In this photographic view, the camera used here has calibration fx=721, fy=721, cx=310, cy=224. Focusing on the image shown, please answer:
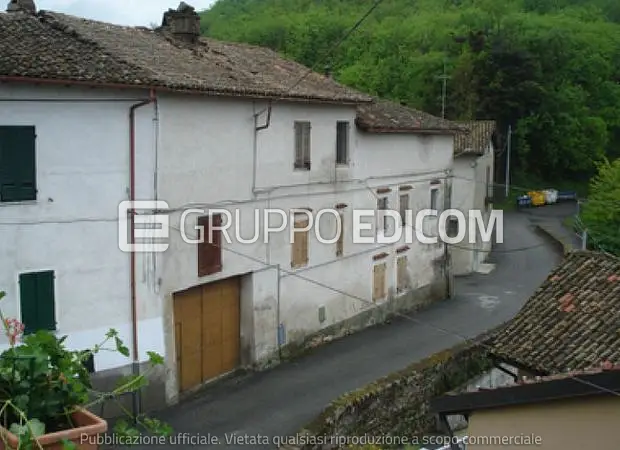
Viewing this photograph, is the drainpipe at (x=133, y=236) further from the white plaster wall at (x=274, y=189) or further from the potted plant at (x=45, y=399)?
the potted plant at (x=45, y=399)

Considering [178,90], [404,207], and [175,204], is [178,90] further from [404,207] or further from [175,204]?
[404,207]

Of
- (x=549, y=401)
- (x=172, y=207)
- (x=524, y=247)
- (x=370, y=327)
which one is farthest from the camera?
(x=524, y=247)

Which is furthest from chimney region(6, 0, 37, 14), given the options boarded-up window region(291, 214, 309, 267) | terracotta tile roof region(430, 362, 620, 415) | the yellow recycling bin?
the yellow recycling bin

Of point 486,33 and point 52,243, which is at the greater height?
point 486,33

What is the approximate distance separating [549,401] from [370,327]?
15329mm

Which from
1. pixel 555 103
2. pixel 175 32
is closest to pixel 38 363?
pixel 175 32

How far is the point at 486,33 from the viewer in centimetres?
6225

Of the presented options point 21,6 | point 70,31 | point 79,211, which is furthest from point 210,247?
point 21,6

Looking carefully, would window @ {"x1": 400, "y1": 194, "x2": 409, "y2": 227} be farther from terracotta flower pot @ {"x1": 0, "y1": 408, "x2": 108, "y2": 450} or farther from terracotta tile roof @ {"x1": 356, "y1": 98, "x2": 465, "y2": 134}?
terracotta flower pot @ {"x1": 0, "y1": 408, "x2": 108, "y2": 450}

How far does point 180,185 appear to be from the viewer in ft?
51.2

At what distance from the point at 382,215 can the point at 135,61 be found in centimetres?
1040

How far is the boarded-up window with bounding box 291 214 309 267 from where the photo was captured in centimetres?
1953

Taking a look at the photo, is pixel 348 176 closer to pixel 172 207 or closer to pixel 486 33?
pixel 172 207

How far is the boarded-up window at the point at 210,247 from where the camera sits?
53.9 feet
